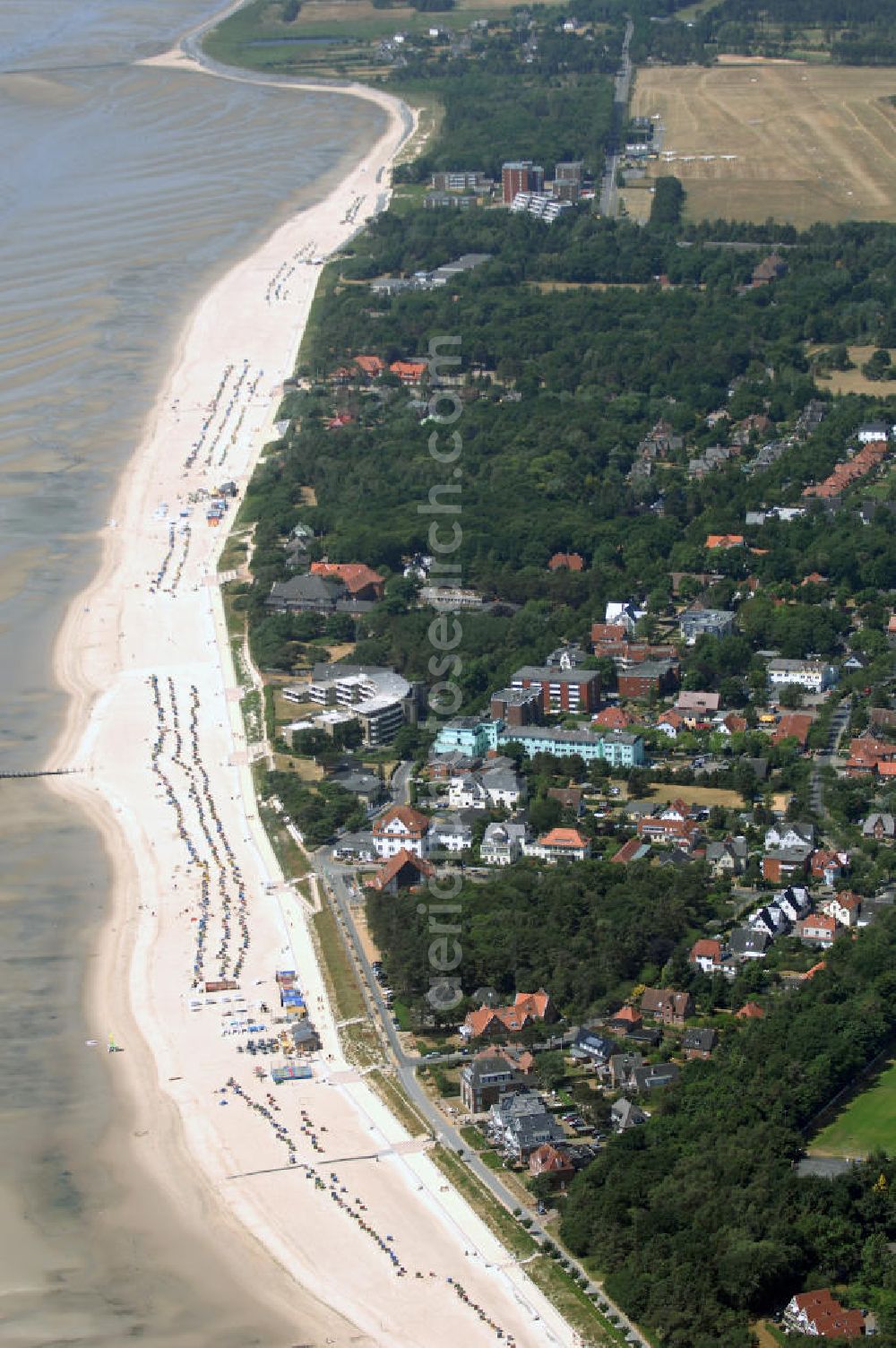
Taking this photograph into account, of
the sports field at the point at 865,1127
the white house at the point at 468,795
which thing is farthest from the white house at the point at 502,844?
the sports field at the point at 865,1127

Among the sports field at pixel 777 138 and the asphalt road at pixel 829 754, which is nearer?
the asphalt road at pixel 829 754

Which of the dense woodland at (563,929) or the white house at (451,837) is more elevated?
the dense woodland at (563,929)

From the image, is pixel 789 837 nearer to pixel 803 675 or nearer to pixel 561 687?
pixel 561 687

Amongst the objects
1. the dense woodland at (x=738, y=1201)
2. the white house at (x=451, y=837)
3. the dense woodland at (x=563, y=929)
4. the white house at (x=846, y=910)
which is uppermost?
the dense woodland at (x=738, y=1201)

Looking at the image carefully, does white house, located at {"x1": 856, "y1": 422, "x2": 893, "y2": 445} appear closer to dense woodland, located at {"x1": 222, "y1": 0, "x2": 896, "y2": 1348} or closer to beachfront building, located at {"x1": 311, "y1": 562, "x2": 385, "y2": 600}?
dense woodland, located at {"x1": 222, "y1": 0, "x2": 896, "y2": 1348}

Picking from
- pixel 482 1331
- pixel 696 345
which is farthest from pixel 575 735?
pixel 696 345

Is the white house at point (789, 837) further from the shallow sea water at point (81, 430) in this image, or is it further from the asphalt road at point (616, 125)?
the asphalt road at point (616, 125)
